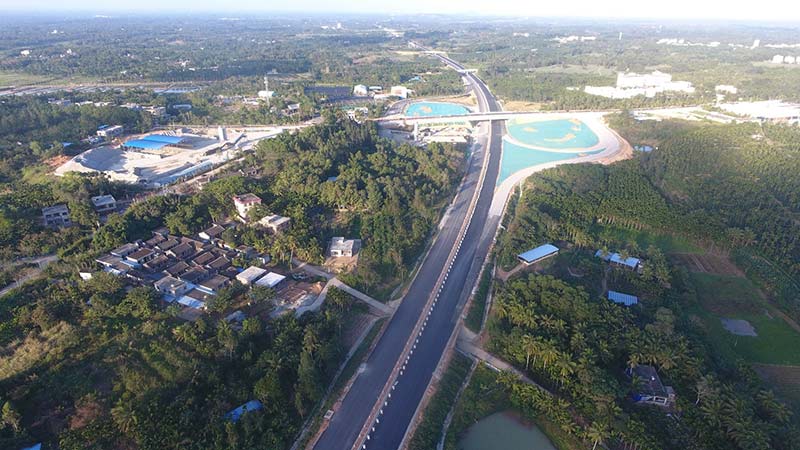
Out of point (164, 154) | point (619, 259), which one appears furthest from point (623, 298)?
point (164, 154)

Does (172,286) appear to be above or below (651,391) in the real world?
below

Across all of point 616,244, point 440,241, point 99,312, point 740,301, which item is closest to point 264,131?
point 440,241

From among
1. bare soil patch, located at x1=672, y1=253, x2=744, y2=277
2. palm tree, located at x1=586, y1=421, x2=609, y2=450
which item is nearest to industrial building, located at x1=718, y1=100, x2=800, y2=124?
bare soil patch, located at x1=672, y1=253, x2=744, y2=277

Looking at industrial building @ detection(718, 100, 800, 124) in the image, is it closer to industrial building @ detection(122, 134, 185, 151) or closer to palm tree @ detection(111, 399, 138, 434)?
industrial building @ detection(122, 134, 185, 151)

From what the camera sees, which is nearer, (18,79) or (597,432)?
(597,432)

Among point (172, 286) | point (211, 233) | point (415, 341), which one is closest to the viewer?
point (415, 341)

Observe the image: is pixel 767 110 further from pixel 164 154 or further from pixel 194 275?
pixel 164 154

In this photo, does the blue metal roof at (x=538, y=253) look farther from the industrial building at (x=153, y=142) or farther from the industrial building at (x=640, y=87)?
the industrial building at (x=640, y=87)
